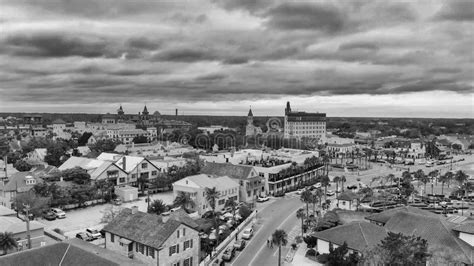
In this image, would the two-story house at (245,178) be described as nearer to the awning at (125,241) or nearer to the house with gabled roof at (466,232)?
the awning at (125,241)

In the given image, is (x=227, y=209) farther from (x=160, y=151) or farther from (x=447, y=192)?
(x=160, y=151)

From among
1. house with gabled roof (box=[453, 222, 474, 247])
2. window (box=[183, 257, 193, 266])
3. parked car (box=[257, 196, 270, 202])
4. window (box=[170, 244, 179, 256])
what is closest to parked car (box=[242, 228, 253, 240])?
window (box=[183, 257, 193, 266])

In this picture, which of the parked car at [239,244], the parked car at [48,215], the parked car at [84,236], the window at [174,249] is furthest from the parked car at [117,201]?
the window at [174,249]

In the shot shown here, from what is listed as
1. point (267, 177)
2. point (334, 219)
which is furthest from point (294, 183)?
point (334, 219)

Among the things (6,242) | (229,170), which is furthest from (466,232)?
(6,242)

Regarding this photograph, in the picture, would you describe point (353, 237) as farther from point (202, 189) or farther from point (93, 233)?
point (93, 233)
